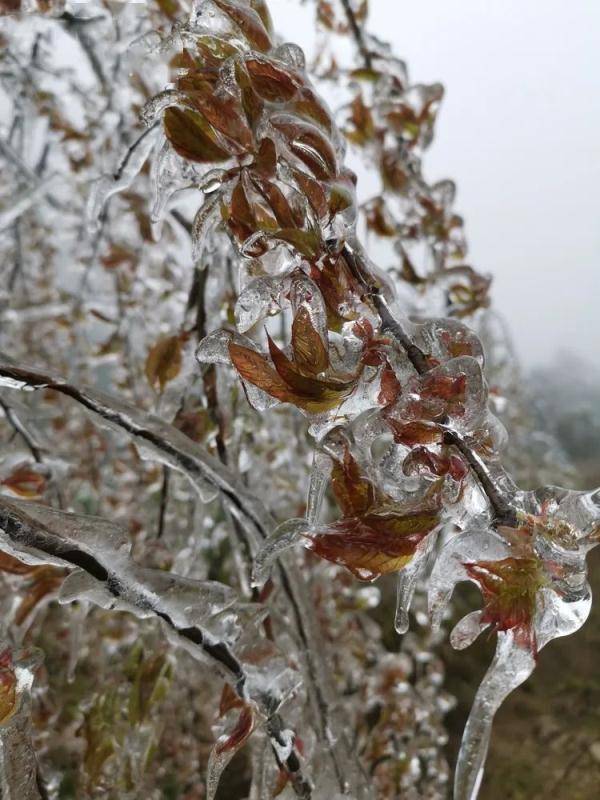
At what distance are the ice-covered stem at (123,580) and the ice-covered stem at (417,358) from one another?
0.27m

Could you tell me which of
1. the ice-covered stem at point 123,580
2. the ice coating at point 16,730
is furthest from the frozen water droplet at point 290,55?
the ice coating at point 16,730

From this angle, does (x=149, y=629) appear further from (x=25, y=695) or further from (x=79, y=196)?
(x=79, y=196)

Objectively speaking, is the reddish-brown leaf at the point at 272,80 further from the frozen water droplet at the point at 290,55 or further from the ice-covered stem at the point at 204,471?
the ice-covered stem at the point at 204,471

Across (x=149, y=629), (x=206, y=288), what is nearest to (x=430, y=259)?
(x=206, y=288)

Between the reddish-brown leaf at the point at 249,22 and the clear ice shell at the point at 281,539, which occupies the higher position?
the reddish-brown leaf at the point at 249,22

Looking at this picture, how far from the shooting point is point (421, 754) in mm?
1858

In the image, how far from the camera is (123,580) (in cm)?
49

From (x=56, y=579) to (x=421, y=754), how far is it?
155 cm

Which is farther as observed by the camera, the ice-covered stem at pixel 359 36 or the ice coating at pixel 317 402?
the ice-covered stem at pixel 359 36

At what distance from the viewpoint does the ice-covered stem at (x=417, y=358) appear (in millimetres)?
387

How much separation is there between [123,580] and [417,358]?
28 cm

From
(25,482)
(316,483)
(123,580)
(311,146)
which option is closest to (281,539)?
(316,483)

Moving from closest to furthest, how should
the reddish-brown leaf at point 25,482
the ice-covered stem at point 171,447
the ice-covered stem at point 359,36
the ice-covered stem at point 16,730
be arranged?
the ice-covered stem at point 16,730 < the ice-covered stem at point 171,447 < the reddish-brown leaf at point 25,482 < the ice-covered stem at point 359,36

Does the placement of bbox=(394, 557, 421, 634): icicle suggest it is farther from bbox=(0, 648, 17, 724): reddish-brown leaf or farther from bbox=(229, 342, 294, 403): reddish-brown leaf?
bbox=(0, 648, 17, 724): reddish-brown leaf
